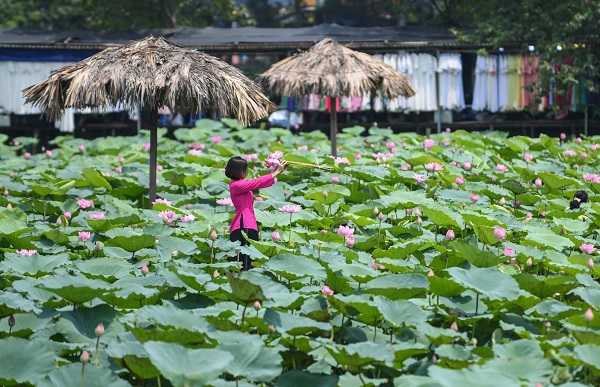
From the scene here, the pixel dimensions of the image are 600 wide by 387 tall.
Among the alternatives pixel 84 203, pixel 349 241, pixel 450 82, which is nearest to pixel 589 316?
pixel 349 241

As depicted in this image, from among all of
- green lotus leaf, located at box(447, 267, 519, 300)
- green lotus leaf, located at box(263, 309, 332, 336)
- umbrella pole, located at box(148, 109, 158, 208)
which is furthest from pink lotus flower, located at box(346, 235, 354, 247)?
umbrella pole, located at box(148, 109, 158, 208)

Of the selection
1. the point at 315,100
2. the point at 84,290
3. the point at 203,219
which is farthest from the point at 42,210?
the point at 315,100

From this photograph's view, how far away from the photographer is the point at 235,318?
190 inches

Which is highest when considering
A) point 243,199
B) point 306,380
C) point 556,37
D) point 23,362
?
point 556,37

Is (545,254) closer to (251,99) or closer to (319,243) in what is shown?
(319,243)

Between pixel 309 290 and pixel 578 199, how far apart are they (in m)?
3.49

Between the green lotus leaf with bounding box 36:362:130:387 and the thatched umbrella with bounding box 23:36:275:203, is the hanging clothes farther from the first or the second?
the green lotus leaf with bounding box 36:362:130:387

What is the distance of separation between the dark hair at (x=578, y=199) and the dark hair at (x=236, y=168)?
275 centimetres

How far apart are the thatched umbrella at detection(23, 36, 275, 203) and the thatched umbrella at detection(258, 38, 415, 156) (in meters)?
2.42

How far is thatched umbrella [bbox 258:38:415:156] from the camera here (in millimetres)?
10914

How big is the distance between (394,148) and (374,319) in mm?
7237

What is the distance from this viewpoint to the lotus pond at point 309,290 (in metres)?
4.24

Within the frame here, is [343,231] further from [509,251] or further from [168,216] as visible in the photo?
[168,216]

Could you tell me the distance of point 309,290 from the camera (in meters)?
5.27
